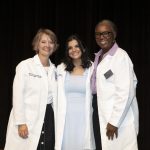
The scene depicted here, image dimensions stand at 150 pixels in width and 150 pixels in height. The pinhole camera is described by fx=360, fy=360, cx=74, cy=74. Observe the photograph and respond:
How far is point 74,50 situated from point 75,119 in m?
0.62

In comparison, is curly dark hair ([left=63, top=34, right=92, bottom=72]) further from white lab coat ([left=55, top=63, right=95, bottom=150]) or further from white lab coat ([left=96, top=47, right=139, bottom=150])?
white lab coat ([left=96, top=47, right=139, bottom=150])

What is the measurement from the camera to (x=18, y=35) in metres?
4.74

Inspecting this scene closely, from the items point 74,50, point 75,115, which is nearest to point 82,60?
point 74,50

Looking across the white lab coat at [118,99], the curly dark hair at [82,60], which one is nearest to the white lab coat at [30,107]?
the curly dark hair at [82,60]

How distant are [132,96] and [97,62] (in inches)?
17.8

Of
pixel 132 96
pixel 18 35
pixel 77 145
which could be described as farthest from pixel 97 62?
pixel 18 35

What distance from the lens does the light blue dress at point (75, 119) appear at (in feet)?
10.1

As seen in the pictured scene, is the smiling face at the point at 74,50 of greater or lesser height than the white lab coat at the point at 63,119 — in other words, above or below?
above

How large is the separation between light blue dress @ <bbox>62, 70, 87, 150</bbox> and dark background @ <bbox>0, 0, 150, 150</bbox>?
147cm

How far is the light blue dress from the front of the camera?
308 centimetres

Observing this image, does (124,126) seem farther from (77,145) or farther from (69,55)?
(69,55)

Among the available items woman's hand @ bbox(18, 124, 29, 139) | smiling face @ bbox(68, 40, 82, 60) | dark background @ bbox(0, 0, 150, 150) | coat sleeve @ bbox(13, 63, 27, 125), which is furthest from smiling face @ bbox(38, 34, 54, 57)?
dark background @ bbox(0, 0, 150, 150)

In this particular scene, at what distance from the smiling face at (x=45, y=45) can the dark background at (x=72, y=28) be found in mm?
1314

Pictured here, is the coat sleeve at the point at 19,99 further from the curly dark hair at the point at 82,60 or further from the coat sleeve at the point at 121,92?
the coat sleeve at the point at 121,92
